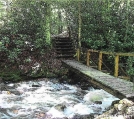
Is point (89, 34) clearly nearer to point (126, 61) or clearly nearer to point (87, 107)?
point (126, 61)

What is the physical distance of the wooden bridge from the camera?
8.55 meters

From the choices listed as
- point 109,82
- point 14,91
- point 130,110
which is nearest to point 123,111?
point 130,110

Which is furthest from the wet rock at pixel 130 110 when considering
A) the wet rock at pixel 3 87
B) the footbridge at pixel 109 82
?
the wet rock at pixel 3 87

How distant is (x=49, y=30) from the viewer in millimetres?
15289

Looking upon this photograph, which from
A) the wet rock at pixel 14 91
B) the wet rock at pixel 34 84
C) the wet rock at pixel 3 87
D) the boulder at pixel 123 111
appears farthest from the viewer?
the wet rock at pixel 34 84

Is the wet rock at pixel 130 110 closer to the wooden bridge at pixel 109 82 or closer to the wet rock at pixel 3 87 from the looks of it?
the wooden bridge at pixel 109 82

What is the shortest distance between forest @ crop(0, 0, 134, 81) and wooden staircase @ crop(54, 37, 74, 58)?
51 centimetres

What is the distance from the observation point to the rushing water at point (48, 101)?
892 centimetres

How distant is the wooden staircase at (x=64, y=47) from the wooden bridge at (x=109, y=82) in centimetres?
252

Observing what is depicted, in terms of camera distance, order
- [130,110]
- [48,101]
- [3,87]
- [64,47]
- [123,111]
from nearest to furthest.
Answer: [130,110], [123,111], [48,101], [3,87], [64,47]

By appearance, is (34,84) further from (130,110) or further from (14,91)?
(130,110)

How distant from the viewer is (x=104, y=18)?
1498cm

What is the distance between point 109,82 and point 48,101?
2457 mm

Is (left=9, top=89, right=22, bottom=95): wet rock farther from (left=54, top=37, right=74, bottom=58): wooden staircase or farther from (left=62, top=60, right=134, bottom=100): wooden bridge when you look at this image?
(left=54, top=37, right=74, bottom=58): wooden staircase
